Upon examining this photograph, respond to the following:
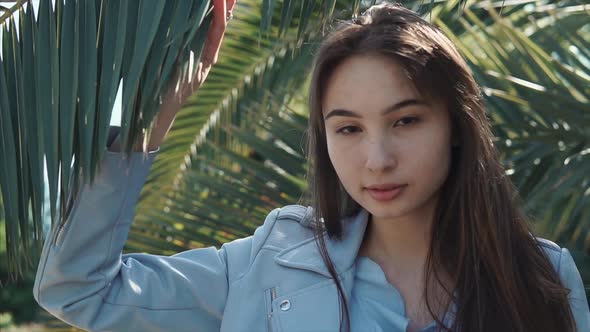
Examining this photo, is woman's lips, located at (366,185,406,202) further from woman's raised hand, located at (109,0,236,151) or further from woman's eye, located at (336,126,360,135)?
woman's raised hand, located at (109,0,236,151)

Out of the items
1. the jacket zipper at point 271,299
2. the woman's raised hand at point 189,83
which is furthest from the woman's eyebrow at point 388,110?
the jacket zipper at point 271,299

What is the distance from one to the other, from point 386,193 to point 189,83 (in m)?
0.45

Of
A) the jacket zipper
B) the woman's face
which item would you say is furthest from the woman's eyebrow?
the jacket zipper

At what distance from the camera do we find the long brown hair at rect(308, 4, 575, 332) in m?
2.23

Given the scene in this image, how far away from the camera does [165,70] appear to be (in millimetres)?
1878

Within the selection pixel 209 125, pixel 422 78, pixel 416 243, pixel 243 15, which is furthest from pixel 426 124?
pixel 209 125

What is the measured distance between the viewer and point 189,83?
2043 millimetres

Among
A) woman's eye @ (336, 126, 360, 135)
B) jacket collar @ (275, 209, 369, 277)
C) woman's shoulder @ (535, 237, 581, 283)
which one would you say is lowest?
jacket collar @ (275, 209, 369, 277)

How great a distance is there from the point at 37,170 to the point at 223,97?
3085mm

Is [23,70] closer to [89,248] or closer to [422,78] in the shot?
[89,248]

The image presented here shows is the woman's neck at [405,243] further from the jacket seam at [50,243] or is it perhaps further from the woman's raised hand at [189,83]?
the jacket seam at [50,243]

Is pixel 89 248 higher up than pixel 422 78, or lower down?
lower down

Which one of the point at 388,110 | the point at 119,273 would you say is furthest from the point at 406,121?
the point at 119,273

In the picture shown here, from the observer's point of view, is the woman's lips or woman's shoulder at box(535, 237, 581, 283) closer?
the woman's lips
